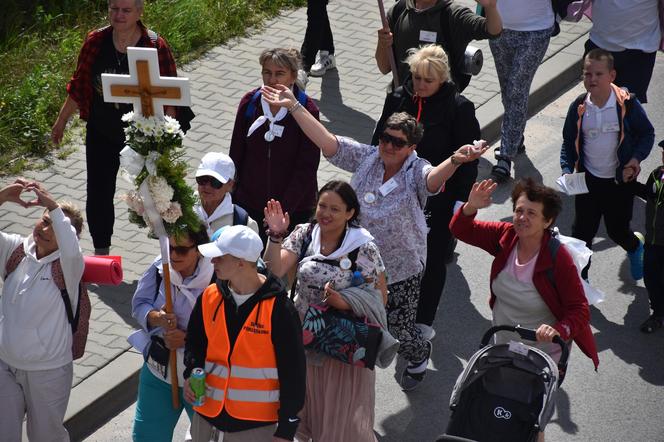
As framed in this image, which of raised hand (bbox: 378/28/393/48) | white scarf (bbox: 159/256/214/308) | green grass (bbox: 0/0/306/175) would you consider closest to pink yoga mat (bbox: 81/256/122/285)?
white scarf (bbox: 159/256/214/308)

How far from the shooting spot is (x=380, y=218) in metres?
7.13

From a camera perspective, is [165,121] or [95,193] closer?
[165,121]

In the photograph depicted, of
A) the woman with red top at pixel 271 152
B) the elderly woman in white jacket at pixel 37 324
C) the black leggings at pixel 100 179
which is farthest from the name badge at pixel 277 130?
the elderly woman in white jacket at pixel 37 324

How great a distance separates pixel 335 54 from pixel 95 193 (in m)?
4.77

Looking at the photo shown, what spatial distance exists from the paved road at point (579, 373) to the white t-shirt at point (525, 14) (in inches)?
66.7

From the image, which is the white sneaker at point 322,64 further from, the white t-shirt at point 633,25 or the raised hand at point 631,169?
the raised hand at point 631,169

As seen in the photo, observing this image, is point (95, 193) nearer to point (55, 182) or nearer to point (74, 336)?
point (55, 182)

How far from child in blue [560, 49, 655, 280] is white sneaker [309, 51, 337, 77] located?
153 inches

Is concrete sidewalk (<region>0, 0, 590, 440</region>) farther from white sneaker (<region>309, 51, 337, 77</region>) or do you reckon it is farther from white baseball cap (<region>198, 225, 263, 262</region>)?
white baseball cap (<region>198, 225, 263, 262</region>)

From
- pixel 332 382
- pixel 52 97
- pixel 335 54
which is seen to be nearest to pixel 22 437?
pixel 332 382

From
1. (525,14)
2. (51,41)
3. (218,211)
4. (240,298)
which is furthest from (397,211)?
(51,41)

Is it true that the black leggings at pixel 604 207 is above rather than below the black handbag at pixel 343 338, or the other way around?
below

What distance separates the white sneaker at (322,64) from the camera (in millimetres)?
12174

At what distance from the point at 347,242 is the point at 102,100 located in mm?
2746
